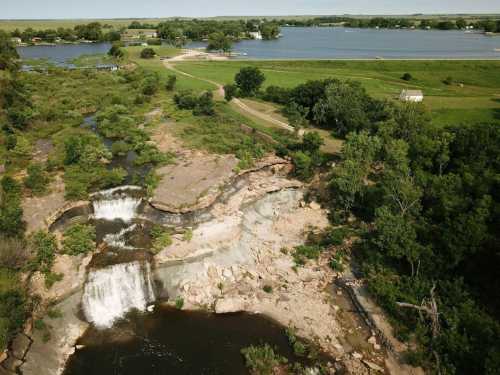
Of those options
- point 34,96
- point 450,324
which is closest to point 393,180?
→ point 450,324

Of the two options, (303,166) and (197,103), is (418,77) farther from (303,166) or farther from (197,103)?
(303,166)

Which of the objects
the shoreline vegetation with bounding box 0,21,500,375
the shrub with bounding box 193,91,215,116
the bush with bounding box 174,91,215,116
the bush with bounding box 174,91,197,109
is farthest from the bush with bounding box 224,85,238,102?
the bush with bounding box 174,91,197,109

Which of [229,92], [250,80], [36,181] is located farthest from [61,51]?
[36,181]

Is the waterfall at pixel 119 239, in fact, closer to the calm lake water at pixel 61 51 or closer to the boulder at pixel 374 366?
the boulder at pixel 374 366

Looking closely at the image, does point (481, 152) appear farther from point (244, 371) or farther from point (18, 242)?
point (18, 242)

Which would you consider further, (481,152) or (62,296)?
(481,152)
